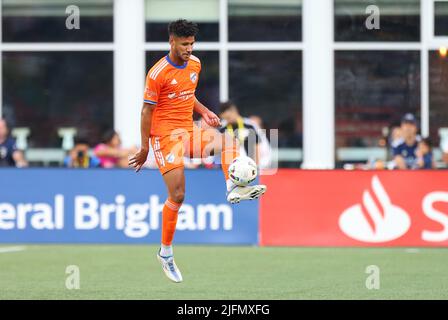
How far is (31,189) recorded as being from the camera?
17.3 metres

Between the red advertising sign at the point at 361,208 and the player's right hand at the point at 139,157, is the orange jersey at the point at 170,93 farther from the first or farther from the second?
the red advertising sign at the point at 361,208

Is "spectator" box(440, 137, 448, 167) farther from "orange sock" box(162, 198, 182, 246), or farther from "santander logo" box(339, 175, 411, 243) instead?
"orange sock" box(162, 198, 182, 246)

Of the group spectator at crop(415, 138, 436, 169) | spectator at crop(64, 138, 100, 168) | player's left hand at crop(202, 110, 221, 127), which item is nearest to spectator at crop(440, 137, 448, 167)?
spectator at crop(415, 138, 436, 169)

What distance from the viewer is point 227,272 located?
45.7ft

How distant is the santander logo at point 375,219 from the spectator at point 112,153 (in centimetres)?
386

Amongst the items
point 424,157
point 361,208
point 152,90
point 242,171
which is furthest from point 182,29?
point 424,157

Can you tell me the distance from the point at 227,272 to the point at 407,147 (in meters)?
5.82

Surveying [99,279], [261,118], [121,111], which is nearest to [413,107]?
[261,118]

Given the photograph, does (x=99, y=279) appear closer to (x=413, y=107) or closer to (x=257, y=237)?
(x=257, y=237)

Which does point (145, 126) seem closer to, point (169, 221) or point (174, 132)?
point (174, 132)

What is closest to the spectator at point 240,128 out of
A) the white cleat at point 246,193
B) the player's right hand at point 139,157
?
the player's right hand at point 139,157

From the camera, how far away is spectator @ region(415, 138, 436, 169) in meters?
18.7

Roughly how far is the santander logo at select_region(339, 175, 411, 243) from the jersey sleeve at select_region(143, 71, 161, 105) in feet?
20.7

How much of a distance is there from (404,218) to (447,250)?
2.62 ft
